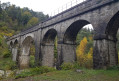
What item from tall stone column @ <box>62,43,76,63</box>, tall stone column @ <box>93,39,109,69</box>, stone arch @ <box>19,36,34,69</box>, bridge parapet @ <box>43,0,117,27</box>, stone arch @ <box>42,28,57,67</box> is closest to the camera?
tall stone column @ <box>93,39,109,69</box>

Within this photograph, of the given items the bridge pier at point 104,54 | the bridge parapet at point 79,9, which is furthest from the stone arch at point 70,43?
the bridge pier at point 104,54

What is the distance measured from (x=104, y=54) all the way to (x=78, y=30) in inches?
192

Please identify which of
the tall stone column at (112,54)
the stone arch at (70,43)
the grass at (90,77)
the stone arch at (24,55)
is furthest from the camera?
the stone arch at (24,55)

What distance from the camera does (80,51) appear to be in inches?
1102

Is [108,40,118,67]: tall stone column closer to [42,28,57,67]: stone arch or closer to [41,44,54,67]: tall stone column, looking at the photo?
[42,28,57,67]: stone arch

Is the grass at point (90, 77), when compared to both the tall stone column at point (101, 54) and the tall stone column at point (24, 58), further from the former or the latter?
the tall stone column at point (24, 58)

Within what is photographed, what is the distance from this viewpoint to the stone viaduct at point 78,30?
303 inches

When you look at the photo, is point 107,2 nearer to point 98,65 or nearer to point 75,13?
point 75,13

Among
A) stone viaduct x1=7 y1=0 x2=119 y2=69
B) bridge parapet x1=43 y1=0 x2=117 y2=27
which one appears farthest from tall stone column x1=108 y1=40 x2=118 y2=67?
bridge parapet x1=43 y1=0 x2=117 y2=27

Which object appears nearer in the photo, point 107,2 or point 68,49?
point 107,2

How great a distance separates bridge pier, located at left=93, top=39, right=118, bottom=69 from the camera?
755cm

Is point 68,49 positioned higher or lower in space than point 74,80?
higher

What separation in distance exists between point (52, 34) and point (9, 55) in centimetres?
1516

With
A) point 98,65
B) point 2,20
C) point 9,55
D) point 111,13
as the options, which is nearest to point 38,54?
point 98,65
